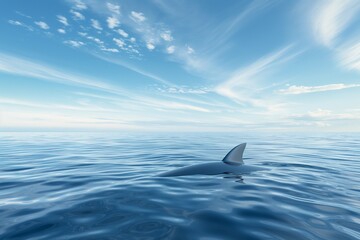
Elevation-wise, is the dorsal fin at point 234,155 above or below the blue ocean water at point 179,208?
above

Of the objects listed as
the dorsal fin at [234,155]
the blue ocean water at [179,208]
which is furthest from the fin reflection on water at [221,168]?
the blue ocean water at [179,208]

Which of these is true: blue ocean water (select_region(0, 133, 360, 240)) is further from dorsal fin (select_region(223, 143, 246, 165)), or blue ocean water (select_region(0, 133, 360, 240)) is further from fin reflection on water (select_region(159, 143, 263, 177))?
dorsal fin (select_region(223, 143, 246, 165))

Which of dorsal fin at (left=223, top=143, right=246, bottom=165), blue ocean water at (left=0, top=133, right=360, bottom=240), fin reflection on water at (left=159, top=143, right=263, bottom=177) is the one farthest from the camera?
dorsal fin at (left=223, top=143, right=246, bottom=165)

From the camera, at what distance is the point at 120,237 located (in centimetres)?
410

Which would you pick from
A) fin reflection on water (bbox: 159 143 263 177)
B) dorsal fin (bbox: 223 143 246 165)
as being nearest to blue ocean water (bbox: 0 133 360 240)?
fin reflection on water (bbox: 159 143 263 177)

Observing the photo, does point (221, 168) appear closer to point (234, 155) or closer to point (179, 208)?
point (234, 155)

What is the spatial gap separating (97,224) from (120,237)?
2.99ft

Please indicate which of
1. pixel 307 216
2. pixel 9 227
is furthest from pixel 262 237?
pixel 9 227

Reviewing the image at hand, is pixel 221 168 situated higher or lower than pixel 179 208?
higher

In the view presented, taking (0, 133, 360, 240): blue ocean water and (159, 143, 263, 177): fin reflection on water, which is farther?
(159, 143, 263, 177): fin reflection on water

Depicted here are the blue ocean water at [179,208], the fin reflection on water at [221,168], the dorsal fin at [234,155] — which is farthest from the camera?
the dorsal fin at [234,155]

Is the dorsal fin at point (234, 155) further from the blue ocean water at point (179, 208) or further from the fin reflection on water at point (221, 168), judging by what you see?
the blue ocean water at point (179, 208)

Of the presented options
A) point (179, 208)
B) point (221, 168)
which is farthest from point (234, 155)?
point (179, 208)

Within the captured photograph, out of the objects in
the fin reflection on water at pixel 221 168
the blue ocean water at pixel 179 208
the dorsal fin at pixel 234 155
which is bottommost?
the blue ocean water at pixel 179 208
